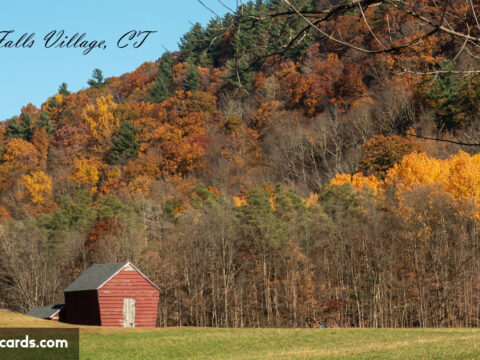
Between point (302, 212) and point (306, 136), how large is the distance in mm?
30177

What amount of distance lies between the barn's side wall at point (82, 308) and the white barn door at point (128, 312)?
1.77 metres

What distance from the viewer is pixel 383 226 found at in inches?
2210

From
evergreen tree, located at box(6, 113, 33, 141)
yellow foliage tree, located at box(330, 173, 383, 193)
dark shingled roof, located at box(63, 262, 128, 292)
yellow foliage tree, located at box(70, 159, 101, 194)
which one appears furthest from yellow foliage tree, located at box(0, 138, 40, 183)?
dark shingled roof, located at box(63, 262, 128, 292)

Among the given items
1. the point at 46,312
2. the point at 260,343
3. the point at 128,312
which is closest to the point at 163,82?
the point at 46,312

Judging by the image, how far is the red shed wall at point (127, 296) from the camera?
4500 centimetres

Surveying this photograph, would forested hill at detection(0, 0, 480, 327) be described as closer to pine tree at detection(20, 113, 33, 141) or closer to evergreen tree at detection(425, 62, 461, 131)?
evergreen tree at detection(425, 62, 461, 131)

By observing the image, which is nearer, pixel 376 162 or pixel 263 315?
pixel 263 315

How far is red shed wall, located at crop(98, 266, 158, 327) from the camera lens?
4500 centimetres

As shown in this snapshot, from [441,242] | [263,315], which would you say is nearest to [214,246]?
[263,315]

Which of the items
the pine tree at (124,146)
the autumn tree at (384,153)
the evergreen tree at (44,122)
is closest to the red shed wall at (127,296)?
the autumn tree at (384,153)

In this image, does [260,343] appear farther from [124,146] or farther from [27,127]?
[27,127]

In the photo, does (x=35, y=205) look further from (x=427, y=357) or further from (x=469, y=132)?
(x=427, y=357)

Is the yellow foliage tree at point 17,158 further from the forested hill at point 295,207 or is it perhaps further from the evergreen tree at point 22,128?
the evergreen tree at point 22,128

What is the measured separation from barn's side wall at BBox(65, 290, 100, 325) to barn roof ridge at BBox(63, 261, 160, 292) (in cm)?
38
